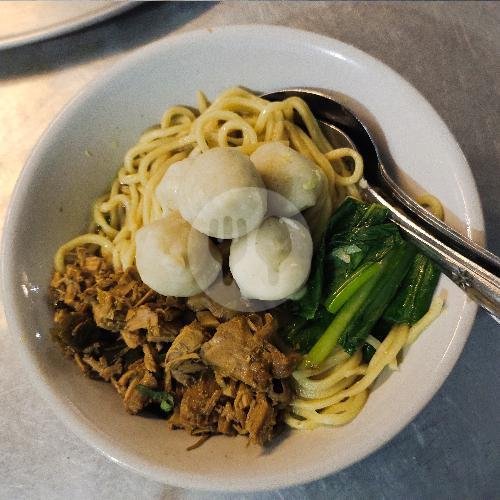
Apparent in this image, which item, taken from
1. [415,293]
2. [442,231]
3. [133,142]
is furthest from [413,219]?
[133,142]

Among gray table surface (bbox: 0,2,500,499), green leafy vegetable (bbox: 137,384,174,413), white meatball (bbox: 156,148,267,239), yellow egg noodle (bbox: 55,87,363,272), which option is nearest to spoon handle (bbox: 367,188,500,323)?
yellow egg noodle (bbox: 55,87,363,272)

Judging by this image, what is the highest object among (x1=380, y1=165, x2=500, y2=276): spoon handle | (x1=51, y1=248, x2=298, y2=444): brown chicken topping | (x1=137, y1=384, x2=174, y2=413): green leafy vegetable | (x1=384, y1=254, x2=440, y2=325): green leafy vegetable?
(x1=380, y1=165, x2=500, y2=276): spoon handle

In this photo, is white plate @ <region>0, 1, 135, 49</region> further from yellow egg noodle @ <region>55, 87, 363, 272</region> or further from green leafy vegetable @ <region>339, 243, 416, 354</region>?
green leafy vegetable @ <region>339, 243, 416, 354</region>

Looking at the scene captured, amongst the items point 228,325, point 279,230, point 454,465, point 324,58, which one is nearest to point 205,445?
point 228,325

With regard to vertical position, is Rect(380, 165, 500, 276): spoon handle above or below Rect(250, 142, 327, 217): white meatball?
above

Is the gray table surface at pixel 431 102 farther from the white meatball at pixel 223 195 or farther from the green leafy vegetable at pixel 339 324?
the white meatball at pixel 223 195

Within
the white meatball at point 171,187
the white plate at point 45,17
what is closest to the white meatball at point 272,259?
the white meatball at point 171,187
